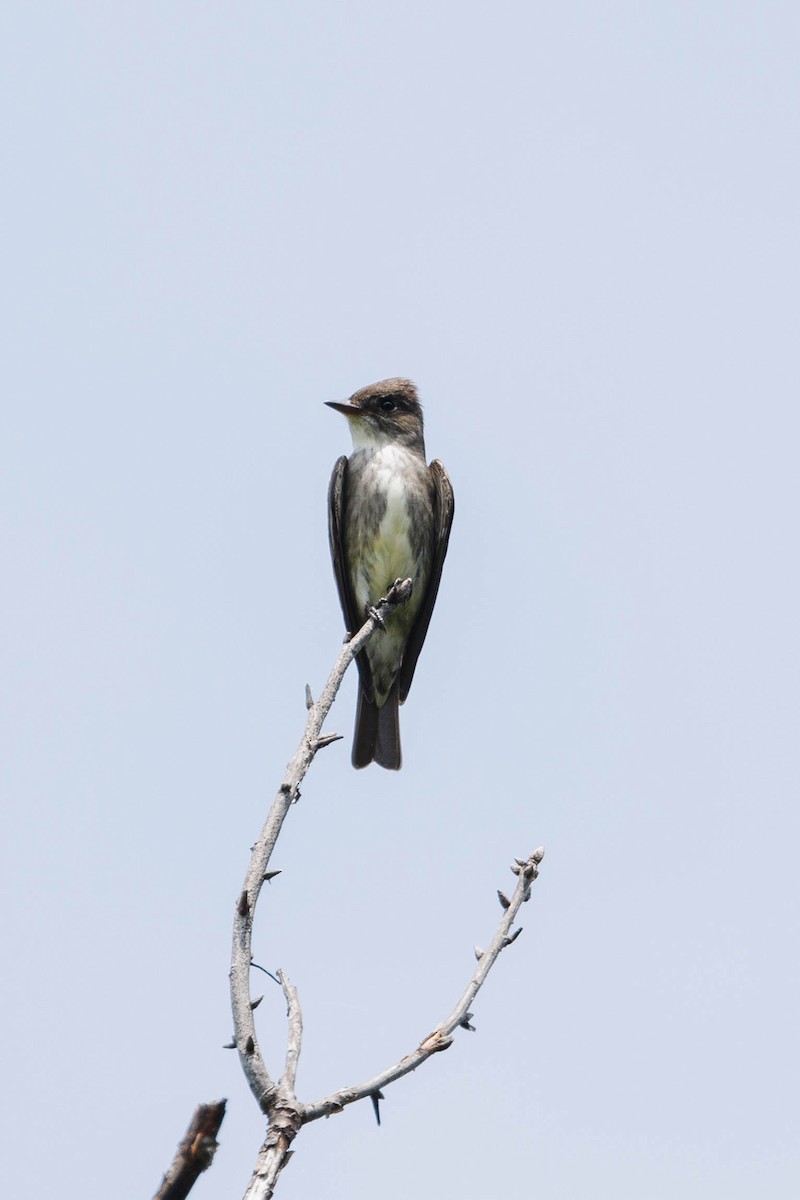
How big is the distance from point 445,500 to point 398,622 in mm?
976

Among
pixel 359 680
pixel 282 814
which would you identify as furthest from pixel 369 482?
pixel 282 814

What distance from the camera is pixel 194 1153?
2.69 meters

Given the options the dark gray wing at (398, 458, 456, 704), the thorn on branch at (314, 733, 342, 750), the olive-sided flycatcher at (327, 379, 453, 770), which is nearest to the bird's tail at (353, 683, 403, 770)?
the olive-sided flycatcher at (327, 379, 453, 770)

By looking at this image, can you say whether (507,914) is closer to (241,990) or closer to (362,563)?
(241,990)

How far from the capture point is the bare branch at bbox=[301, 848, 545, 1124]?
396 centimetres

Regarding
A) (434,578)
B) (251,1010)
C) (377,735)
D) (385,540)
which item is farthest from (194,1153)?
(434,578)

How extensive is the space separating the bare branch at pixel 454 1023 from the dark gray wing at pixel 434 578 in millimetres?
6332

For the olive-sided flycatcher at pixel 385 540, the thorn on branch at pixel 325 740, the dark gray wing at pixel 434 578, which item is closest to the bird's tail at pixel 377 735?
the olive-sided flycatcher at pixel 385 540

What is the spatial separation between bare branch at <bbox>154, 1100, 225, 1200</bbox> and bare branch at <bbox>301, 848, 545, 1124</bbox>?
3.95 ft

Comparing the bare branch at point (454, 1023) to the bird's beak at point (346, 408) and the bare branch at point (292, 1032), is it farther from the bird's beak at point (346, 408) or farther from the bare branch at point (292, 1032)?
the bird's beak at point (346, 408)

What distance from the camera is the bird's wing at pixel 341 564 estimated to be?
428 inches

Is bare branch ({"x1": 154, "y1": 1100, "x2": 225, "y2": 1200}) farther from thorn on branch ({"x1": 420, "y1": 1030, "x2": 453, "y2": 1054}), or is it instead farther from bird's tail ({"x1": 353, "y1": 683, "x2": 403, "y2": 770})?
bird's tail ({"x1": 353, "y1": 683, "x2": 403, "y2": 770})

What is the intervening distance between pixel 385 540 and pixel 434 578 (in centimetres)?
59

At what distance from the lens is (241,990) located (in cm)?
416
